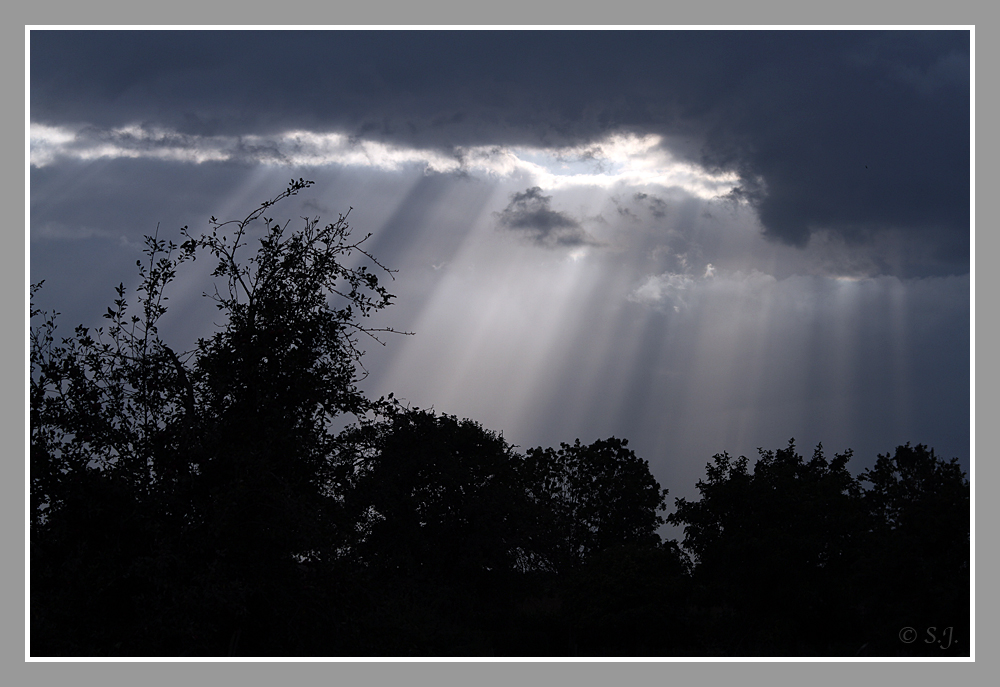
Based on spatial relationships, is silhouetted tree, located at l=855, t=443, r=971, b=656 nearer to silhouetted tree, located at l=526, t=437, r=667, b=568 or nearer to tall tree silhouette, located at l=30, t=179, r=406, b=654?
tall tree silhouette, located at l=30, t=179, r=406, b=654

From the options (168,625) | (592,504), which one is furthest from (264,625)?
(592,504)

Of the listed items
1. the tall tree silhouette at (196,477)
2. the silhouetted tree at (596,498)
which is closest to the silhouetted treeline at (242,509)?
the tall tree silhouette at (196,477)

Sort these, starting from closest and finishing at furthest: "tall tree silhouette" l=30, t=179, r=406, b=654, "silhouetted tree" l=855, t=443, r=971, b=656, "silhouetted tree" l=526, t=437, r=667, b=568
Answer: "tall tree silhouette" l=30, t=179, r=406, b=654 → "silhouetted tree" l=855, t=443, r=971, b=656 → "silhouetted tree" l=526, t=437, r=667, b=568

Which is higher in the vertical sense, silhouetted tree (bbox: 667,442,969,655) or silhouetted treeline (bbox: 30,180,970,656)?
silhouetted treeline (bbox: 30,180,970,656)

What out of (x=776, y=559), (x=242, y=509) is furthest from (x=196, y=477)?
(x=776, y=559)

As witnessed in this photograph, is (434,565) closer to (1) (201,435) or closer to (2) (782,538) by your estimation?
(2) (782,538)

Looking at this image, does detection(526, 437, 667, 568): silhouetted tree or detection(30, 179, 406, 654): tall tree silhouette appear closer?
detection(30, 179, 406, 654): tall tree silhouette

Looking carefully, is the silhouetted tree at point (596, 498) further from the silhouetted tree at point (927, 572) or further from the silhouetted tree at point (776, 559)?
the silhouetted tree at point (927, 572)

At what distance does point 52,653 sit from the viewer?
962 centimetres

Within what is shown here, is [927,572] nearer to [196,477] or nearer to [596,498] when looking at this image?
[196,477]

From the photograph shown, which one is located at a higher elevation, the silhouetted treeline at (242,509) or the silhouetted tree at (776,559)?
the silhouetted treeline at (242,509)

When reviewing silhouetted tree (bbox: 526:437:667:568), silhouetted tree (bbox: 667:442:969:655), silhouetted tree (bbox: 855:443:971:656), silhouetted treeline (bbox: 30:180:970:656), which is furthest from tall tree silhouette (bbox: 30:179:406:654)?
silhouetted tree (bbox: 526:437:667:568)

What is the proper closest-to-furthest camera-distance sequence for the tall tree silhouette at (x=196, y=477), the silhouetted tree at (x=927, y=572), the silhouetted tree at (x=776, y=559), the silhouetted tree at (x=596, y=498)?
the tall tree silhouette at (x=196, y=477), the silhouetted tree at (x=927, y=572), the silhouetted tree at (x=776, y=559), the silhouetted tree at (x=596, y=498)

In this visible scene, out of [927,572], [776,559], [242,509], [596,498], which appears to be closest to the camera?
[242,509]
